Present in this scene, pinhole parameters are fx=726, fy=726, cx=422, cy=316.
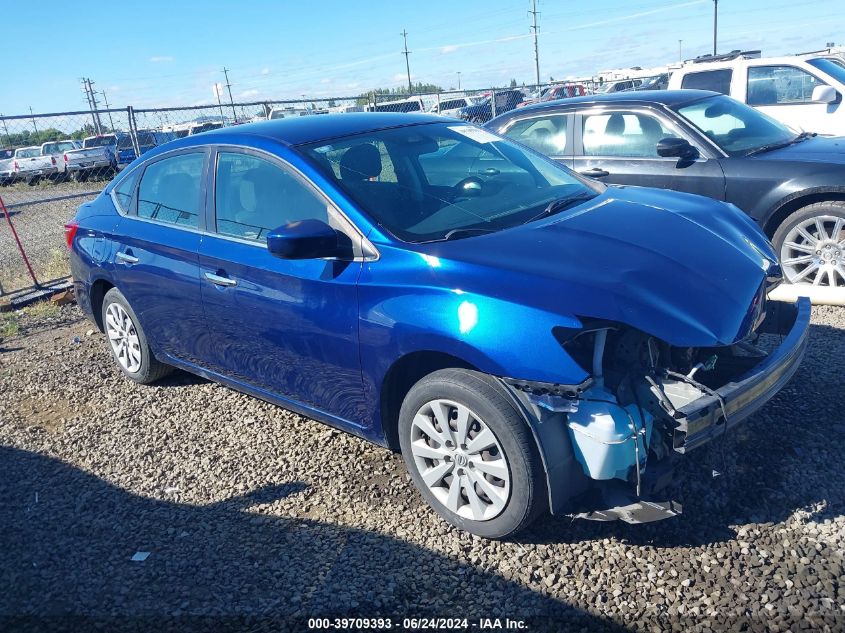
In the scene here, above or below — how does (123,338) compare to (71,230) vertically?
below

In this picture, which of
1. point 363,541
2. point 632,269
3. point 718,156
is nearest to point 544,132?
point 718,156

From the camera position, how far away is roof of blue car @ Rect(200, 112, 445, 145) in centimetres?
407

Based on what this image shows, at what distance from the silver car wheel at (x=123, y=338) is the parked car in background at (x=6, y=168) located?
19298 mm

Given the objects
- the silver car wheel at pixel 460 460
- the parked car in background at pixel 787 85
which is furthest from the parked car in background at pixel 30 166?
the silver car wheel at pixel 460 460

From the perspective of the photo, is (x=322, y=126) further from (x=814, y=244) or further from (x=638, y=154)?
(x=814, y=244)

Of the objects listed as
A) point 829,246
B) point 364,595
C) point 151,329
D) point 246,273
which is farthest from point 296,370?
point 829,246

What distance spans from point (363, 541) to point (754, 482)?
1.84 m

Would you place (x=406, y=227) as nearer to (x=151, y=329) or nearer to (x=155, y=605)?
(x=155, y=605)

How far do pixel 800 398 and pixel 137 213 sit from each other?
4374mm

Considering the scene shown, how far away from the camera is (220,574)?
3209mm

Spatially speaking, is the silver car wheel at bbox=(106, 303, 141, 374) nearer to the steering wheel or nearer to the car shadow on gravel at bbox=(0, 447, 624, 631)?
the car shadow on gravel at bbox=(0, 447, 624, 631)

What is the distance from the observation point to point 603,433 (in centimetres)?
278

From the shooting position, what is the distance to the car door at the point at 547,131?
702cm

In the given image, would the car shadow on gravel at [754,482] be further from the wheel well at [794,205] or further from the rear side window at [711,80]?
the rear side window at [711,80]
